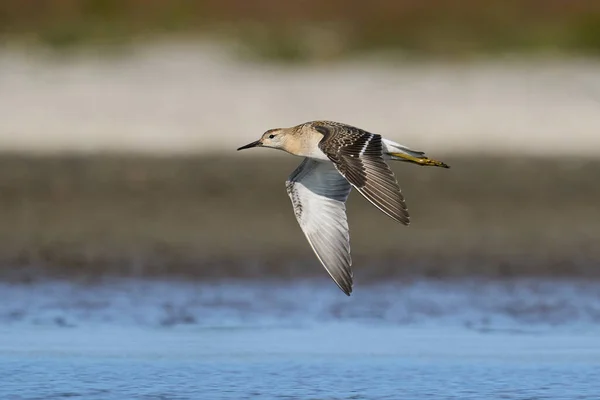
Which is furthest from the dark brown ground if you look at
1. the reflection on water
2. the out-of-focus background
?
the reflection on water

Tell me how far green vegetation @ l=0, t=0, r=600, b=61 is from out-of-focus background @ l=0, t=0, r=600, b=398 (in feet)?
0.12

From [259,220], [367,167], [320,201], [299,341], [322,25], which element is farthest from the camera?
[322,25]

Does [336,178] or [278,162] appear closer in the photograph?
[336,178]

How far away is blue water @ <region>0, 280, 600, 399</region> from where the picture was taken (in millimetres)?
9891

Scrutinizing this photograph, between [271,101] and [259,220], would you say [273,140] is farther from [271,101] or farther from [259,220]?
[271,101]

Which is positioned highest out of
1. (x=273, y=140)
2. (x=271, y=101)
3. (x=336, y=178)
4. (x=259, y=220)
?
(x=271, y=101)

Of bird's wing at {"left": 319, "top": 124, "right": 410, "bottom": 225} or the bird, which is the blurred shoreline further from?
bird's wing at {"left": 319, "top": 124, "right": 410, "bottom": 225}

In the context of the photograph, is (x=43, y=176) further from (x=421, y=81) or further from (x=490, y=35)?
(x=490, y=35)

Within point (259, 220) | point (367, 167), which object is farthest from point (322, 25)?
point (367, 167)

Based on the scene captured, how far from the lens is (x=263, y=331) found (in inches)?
444

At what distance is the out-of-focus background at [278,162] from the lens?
482 inches

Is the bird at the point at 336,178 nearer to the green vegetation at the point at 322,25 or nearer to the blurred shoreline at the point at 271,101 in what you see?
the blurred shoreline at the point at 271,101

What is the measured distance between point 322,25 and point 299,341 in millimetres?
13323

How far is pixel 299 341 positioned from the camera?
10969mm
